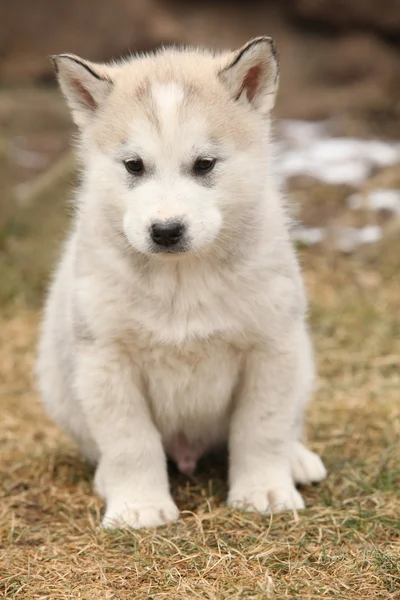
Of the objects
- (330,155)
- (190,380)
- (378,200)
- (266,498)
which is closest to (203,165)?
(190,380)

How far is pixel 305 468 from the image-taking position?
4.74 metres

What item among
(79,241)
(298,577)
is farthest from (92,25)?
(298,577)

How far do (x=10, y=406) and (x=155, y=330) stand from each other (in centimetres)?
248

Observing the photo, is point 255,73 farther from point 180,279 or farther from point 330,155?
point 330,155

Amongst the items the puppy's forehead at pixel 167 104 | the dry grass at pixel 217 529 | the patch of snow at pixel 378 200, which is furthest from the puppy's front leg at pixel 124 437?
the patch of snow at pixel 378 200

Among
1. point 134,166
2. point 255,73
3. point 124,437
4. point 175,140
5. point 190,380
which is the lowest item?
point 124,437

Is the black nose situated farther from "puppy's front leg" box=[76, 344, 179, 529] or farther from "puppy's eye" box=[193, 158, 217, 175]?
"puppy's front leg" box=[76, 344, 179, 529]

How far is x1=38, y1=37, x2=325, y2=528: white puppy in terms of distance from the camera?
384 centimetres

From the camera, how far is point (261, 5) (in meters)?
12.5

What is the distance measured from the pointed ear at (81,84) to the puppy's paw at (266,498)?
6.14 feet

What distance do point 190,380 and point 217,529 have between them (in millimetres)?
677

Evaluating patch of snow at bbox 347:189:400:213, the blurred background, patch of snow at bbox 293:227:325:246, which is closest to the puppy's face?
patch of snow at bbox 293:227:325:246

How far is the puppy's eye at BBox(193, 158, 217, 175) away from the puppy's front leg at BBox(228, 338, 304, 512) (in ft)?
2.92

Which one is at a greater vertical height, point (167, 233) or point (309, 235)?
point (167, 233)
